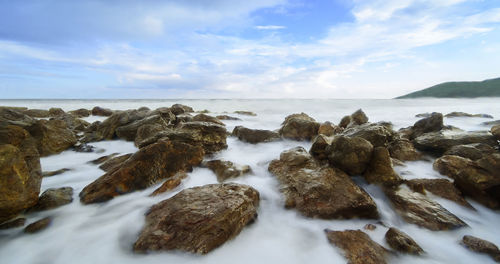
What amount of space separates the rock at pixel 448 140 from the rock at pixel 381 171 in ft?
4.83

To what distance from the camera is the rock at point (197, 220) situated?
5.65ft

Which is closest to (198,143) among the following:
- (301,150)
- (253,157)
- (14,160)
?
(253,157)

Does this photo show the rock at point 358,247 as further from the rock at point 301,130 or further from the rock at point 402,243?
the rock at point 301,130

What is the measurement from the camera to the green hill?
35.4 meters

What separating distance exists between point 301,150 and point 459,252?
1.79 m

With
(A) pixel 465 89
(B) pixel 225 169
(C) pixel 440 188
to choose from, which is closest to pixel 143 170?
(B) pixel 225 169

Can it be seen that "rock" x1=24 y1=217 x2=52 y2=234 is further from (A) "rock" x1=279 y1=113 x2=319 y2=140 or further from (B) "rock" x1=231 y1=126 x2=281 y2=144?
(A) "rock" x1=279 y1=113 x2=319 y2=140

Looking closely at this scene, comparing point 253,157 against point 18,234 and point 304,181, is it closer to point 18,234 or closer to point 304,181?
point 304,181

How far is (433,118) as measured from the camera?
425cm

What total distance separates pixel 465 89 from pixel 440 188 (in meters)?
52.2

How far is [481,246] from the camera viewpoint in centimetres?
175

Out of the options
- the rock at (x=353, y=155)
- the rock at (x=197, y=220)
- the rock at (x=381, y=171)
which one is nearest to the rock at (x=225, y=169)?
the rock at (x=197, y=220)

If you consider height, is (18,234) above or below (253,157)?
below

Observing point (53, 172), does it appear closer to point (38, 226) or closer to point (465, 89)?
point (38, 226)
